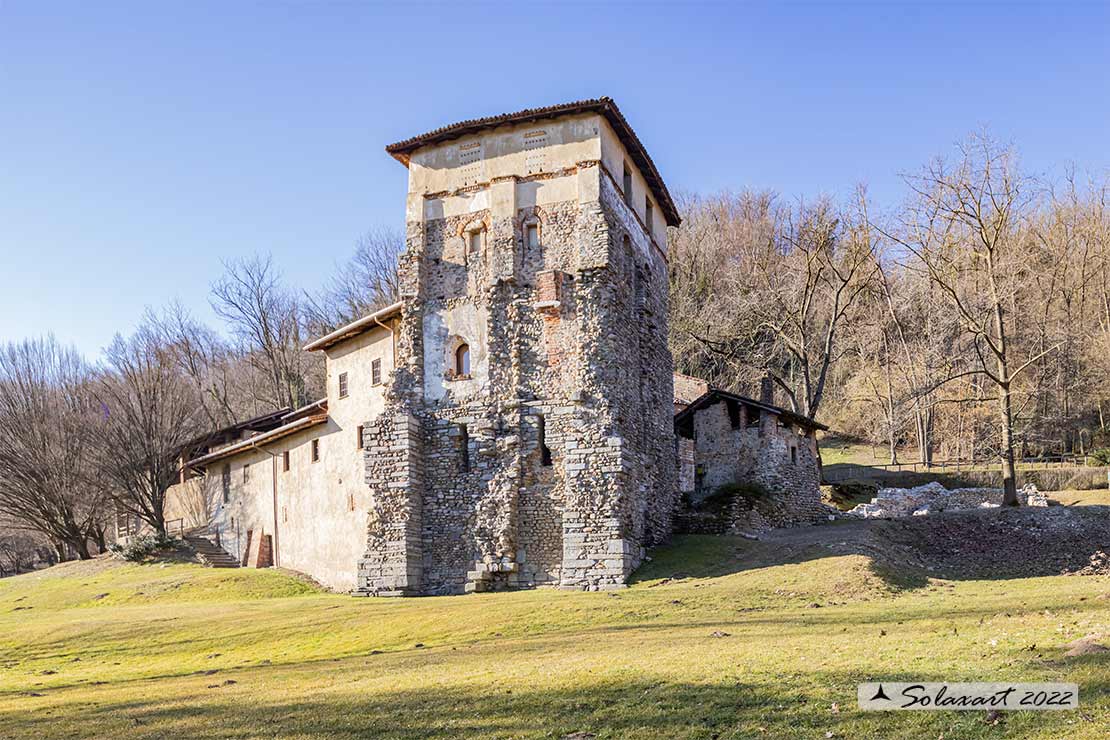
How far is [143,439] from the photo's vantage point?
50781mm

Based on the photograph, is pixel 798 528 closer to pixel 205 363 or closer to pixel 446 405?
pixel 446 405

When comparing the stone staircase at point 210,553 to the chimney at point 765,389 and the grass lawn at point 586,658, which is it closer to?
the grass lawn at point 586,658

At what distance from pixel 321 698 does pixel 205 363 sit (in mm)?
62614

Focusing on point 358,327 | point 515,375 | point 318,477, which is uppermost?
point 358,327

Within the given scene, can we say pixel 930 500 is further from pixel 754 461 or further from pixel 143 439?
pixel 143 439

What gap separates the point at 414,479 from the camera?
3219cm

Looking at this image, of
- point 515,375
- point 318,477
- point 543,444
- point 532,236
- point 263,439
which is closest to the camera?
point 543,444

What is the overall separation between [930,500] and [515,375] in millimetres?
23035

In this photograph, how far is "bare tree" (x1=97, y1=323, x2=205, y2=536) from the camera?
164 feet

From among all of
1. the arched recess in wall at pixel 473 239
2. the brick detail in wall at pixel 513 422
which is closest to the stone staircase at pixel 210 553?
the brick detail in wall at pixel 513 422

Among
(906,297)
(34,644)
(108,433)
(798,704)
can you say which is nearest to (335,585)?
(34,644)

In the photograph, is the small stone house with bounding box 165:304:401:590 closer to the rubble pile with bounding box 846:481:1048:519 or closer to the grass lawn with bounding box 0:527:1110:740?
the grass lawn with bounding box 0:527:1110:740

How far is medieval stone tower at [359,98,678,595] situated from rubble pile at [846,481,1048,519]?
45.7 ft

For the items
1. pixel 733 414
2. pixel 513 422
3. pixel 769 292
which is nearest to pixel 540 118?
pixel 513 422
